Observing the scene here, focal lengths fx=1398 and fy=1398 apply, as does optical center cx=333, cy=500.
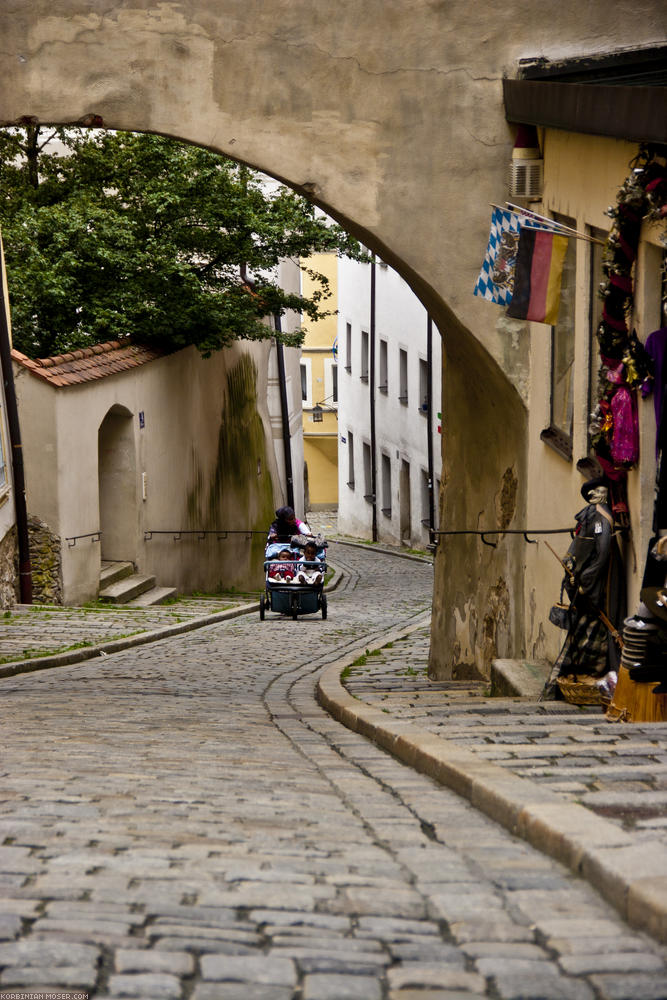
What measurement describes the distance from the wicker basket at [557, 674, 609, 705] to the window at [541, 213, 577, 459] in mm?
2070

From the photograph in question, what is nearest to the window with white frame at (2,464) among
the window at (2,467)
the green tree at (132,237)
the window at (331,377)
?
the window at (2,467)

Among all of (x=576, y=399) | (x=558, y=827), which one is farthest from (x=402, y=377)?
(x=558, y=827)

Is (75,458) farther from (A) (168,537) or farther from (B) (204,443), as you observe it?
(B) (204,443)

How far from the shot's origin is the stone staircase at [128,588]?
2099cm

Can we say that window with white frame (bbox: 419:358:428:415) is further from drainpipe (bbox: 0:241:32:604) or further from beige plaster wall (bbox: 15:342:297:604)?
drainpipe (bbox: 0:241:32:604)

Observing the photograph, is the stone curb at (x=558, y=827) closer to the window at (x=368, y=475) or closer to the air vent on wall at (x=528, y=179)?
the air vent on wall at (x=528, y=179)

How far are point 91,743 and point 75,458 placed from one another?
12.8m

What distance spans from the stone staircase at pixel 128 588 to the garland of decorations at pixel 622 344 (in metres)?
12.8

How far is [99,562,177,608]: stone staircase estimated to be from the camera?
21.0 metres

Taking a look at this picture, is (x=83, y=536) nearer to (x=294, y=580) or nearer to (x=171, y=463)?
(x=294, y=580)

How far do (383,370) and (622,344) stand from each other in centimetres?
3202

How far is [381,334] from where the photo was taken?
1571 inches

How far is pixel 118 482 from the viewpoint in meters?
22.6

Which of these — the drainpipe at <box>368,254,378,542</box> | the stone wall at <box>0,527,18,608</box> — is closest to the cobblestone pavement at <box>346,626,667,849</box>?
the stone wall at <box>0,527,18,608</box>
